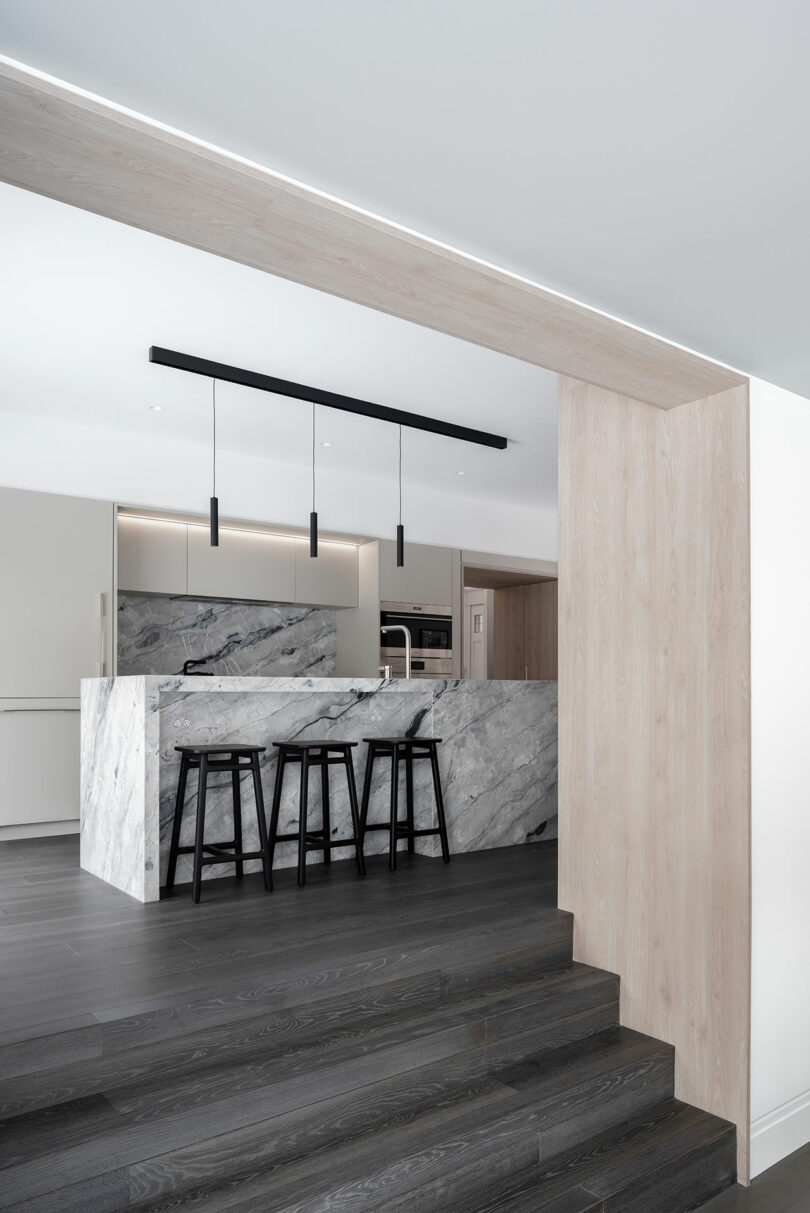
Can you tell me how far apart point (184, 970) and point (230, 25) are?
8.26ft

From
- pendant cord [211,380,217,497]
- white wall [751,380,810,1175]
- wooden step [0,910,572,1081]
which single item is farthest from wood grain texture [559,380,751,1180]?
pendant cord [211,380,217,497]

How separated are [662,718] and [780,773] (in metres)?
0.42

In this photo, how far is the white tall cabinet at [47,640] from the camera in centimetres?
514

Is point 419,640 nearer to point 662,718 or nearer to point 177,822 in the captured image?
point 177,822

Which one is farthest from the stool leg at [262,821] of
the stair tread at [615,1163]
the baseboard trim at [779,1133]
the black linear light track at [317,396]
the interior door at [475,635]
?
the interior door at [475,635]

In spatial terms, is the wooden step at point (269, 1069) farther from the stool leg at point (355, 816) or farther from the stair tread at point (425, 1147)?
the stool leg at point (355, 816)

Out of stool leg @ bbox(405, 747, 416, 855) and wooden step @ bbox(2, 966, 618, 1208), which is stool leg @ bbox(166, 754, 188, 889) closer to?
stool leg @ bbox(405, 747, 416, 855)

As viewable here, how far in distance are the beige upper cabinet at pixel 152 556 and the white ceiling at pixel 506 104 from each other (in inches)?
164

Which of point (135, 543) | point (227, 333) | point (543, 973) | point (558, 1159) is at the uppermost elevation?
point (227, 333)

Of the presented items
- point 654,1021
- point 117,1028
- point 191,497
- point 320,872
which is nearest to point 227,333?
point 191,497

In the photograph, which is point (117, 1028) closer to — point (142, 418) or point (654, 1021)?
point (654, 1021)

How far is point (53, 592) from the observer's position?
5.30 m

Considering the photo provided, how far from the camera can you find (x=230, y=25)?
150 cm

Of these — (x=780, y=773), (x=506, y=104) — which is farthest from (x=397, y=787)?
(x=506, y=104)
